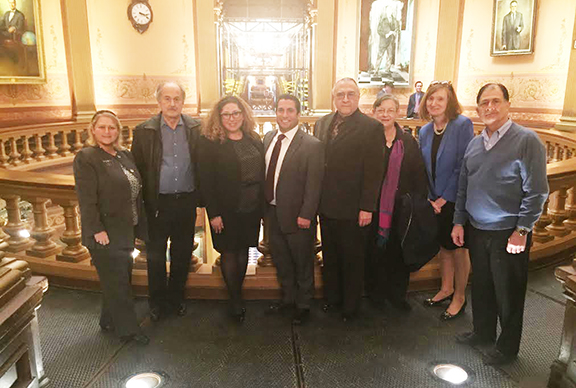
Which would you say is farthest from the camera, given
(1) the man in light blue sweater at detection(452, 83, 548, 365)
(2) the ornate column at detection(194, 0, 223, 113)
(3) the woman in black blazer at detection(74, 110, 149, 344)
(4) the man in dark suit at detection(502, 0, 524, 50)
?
(2) the ornate column at detection(194, 0, 223, 113)

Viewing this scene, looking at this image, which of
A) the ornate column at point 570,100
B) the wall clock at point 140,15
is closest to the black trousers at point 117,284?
the ornate column at point 570,100

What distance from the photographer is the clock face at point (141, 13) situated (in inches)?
442

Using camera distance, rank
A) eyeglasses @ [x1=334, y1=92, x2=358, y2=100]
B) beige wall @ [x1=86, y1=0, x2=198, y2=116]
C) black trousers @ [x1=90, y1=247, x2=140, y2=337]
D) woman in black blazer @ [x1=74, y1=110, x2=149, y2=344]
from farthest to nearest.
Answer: beige wall @ [x1=86, y1=0, x2=198, y2=116] < eyeglasses @ [x1=334, y1=92, x2=358, y2=100] < black trousers @ [x1=90, y1=247, x2=140, y2=337] < woman in black blazer @ [x1=74, y1=110, x2=149, y2=344]

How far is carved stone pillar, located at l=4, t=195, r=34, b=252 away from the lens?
345 centimetres

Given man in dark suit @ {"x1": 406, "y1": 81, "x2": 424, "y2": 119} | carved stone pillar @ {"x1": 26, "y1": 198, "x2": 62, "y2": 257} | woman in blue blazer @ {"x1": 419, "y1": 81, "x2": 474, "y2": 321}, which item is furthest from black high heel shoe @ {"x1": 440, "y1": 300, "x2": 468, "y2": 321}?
man in dark suit @ {"x1": 406, "y1": 81, "x2": 424, "y2": 119}

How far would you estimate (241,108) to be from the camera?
111 inches

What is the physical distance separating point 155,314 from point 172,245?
1.51ft

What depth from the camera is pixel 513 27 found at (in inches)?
408

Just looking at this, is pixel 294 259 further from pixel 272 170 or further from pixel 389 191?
pixel 389 191

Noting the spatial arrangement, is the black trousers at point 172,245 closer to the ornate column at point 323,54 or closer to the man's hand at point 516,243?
the man's hand at point 516,243

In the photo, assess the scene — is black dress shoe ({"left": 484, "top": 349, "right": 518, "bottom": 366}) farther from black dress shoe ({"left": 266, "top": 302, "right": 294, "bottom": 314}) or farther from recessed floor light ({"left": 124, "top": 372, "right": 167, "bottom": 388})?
recessed floor light ({"left": 124, "top": 372, "right": 167, "bottom": 388})

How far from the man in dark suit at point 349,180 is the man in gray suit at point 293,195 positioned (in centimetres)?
10

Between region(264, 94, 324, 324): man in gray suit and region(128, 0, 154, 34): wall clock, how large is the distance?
32.1 feet

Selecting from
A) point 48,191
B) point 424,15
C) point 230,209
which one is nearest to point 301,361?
point 230,209
